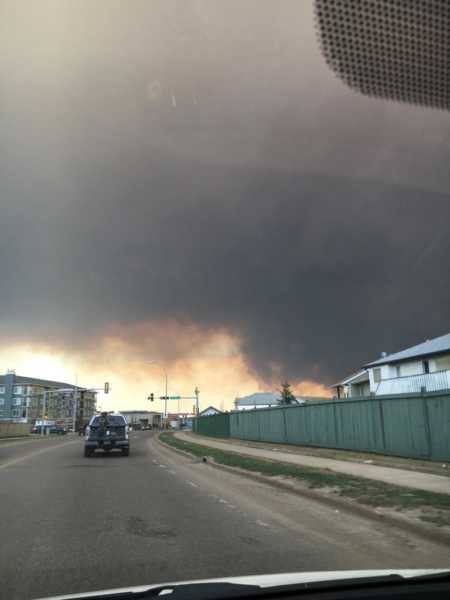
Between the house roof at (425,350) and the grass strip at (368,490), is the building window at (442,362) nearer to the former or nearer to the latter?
the house roof at (425,350)

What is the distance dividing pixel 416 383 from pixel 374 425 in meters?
17.9

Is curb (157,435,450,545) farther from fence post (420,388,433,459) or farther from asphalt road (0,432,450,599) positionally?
fence post (420,388,433,459)

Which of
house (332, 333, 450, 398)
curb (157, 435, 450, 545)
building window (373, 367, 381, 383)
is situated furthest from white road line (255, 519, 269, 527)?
building window (373, 367, 381, 383)

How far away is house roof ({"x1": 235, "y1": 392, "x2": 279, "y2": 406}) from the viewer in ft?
360

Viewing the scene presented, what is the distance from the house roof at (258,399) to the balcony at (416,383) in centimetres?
7143

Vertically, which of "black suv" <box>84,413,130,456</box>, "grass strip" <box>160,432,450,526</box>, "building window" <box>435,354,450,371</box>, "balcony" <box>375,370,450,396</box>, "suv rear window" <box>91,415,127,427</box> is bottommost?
"grass strip" <box>160,432,450,526</box>

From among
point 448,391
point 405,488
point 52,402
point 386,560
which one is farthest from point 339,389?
point 52,402

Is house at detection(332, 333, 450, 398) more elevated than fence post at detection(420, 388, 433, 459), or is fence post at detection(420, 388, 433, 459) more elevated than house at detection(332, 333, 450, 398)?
house at detection(332, 333, 450, 398)

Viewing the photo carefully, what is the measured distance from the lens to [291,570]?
5355mm

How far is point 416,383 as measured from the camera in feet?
115

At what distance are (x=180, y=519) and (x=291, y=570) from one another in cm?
339

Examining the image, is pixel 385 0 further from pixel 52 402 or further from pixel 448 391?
pixel 52 402

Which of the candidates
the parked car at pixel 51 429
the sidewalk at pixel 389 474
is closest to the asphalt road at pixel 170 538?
the sidewalk at pixel 389 474

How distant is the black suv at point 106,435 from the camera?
76.0 feet
